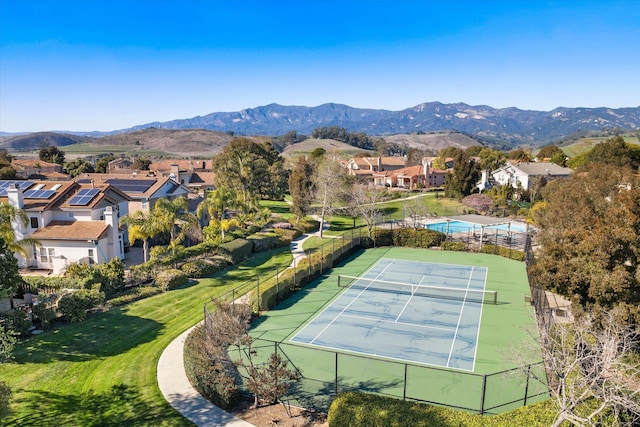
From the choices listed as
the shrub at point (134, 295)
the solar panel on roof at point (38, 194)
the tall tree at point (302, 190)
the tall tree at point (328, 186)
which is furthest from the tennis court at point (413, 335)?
the solar panel on roof at point (38, 194)

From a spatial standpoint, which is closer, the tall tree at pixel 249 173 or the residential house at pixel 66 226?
the residential house at pixel 66 226

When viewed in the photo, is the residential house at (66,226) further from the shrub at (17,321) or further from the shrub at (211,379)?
the shrub at (211,379)

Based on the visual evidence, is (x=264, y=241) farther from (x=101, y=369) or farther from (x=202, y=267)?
(x=101, y=369)

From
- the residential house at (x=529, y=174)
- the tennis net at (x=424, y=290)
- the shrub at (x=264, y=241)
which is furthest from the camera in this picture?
the residential house at (x=529, y=174)

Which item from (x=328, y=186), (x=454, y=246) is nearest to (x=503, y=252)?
(x=454, y=246)

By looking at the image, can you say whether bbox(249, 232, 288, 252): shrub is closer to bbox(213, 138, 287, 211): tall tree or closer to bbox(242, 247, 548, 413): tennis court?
bbox(213, 138, 287, 211): tall tree

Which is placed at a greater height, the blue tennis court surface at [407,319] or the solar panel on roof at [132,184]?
the solar panel on roof at [132,184]
